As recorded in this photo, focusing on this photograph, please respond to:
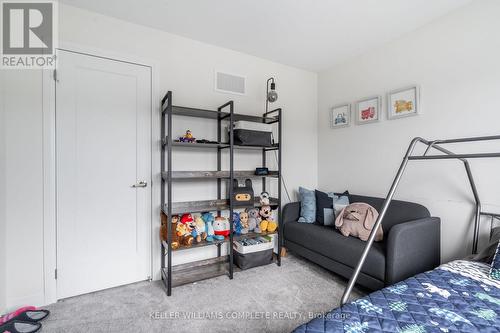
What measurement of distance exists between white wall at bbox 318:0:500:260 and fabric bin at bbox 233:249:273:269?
4.56ft

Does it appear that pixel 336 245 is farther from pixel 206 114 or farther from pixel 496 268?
pixel 206 114

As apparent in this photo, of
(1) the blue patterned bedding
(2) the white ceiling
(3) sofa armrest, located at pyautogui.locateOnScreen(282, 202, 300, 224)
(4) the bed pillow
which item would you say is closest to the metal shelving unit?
(3) sofa armrest, located at pyautogui.locateOnScreen(282, 202, 300, 224)

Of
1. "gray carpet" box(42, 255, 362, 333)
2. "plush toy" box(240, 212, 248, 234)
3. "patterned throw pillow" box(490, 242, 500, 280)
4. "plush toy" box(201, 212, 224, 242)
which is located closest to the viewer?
"patterned throw pillow" box(490, 242, 500, 280)

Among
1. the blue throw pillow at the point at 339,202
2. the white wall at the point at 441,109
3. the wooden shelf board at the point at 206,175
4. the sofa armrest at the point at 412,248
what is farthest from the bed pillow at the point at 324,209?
the sofa armrest at the point at 412,248

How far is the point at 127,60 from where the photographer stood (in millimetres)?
2318

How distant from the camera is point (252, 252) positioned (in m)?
2.62

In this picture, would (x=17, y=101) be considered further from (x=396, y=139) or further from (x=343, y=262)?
(x=396, y=139)

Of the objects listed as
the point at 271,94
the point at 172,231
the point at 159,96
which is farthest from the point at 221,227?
the point at 271,94

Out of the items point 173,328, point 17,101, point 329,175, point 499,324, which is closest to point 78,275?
point 173,328

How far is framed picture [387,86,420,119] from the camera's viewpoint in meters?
2.44

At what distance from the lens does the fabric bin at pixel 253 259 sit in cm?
258

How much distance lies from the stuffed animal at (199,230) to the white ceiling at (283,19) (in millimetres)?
1972

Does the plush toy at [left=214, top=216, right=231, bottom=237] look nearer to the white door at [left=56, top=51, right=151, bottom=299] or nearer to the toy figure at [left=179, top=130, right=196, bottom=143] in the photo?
the white door at [left=56, top=51, right=151, bottom=299]

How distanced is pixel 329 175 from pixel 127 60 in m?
2.83
